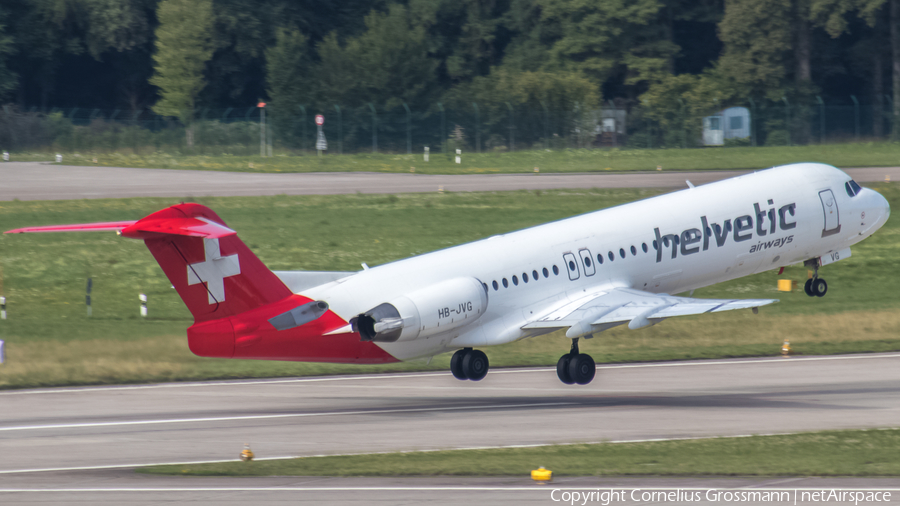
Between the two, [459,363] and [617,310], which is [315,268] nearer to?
[459,363]

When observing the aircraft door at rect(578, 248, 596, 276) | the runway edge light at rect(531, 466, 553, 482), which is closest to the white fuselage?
the aircraft door at rect(578, 248, 596, 276)

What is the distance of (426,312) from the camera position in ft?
88.5

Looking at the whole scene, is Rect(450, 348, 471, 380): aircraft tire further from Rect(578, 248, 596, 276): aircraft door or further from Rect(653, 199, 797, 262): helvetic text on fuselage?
Rect(653, 199, 797, 262): helvetic text on fuselage

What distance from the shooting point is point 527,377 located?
34062mm

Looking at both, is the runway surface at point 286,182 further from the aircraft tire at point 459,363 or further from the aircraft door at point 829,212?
the aircraft tire at point 459,363

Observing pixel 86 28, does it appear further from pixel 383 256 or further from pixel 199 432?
pixel 199 432

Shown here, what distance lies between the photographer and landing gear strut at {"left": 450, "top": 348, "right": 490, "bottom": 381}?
98.0 feet

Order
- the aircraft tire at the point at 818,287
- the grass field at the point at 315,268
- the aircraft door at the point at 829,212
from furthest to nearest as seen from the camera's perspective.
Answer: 1. the aircraft tire at the point at 818,287
2. the grass field at the point at 315,268
3. the aircraft door at the point at 829,212

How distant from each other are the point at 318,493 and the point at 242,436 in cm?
638

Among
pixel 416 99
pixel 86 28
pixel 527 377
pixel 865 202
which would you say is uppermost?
pixel 86 28

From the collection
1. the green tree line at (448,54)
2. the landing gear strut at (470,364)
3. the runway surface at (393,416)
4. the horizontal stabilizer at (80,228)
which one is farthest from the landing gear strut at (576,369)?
the green tree line at (448,54)

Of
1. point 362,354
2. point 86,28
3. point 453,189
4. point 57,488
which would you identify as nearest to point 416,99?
point 86,28

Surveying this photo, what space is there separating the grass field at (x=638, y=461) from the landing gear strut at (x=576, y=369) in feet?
17.2

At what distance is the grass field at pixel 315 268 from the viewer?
35.9 m
